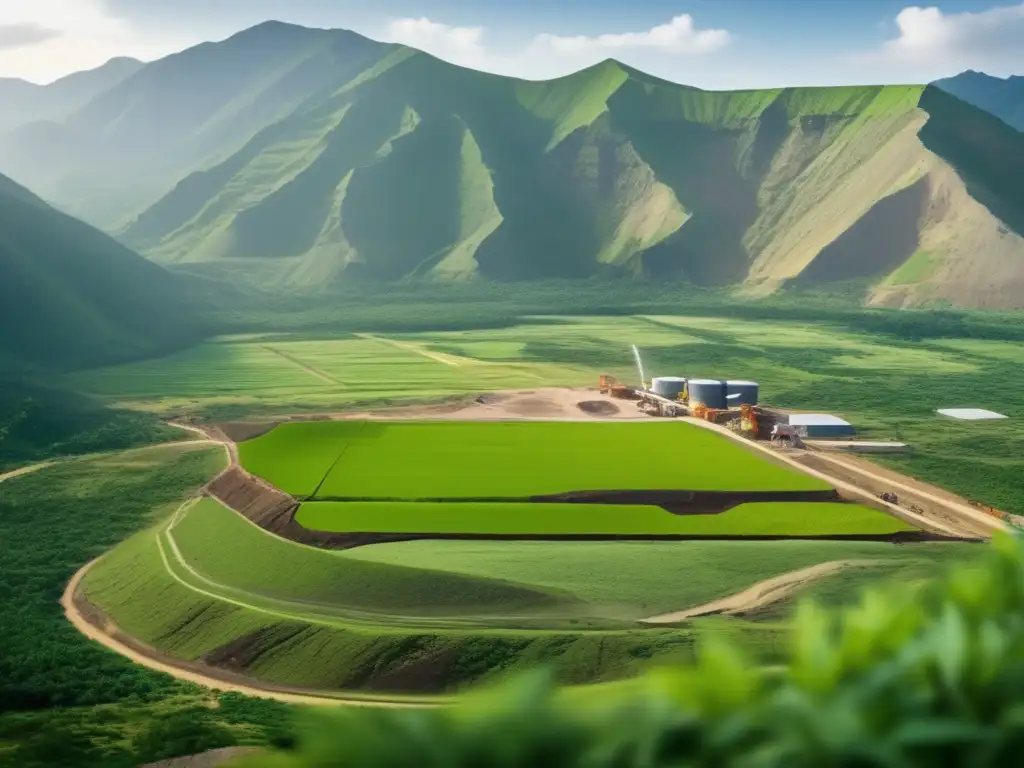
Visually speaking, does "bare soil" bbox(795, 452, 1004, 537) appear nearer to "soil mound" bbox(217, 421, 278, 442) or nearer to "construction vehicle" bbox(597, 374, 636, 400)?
"construction vehicle" bbox(597, 374, 636, 400)

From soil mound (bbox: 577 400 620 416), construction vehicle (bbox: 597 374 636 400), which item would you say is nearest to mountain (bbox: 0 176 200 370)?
soil mound (bbox: 577 400 620 416)

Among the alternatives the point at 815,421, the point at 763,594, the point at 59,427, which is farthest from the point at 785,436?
the point at 59,427

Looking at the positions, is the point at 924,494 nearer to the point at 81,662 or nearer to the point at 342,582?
the point at 342,582

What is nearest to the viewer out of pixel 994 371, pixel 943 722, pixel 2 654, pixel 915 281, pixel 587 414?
pixel 943 722

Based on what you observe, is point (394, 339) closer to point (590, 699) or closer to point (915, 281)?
point (915, 281)

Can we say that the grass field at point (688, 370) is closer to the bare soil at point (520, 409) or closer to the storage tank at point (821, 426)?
the storage tank at point (821, 426)

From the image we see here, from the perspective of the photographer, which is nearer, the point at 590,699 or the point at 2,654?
the point at 590,699

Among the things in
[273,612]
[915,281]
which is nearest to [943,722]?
[273,612]
